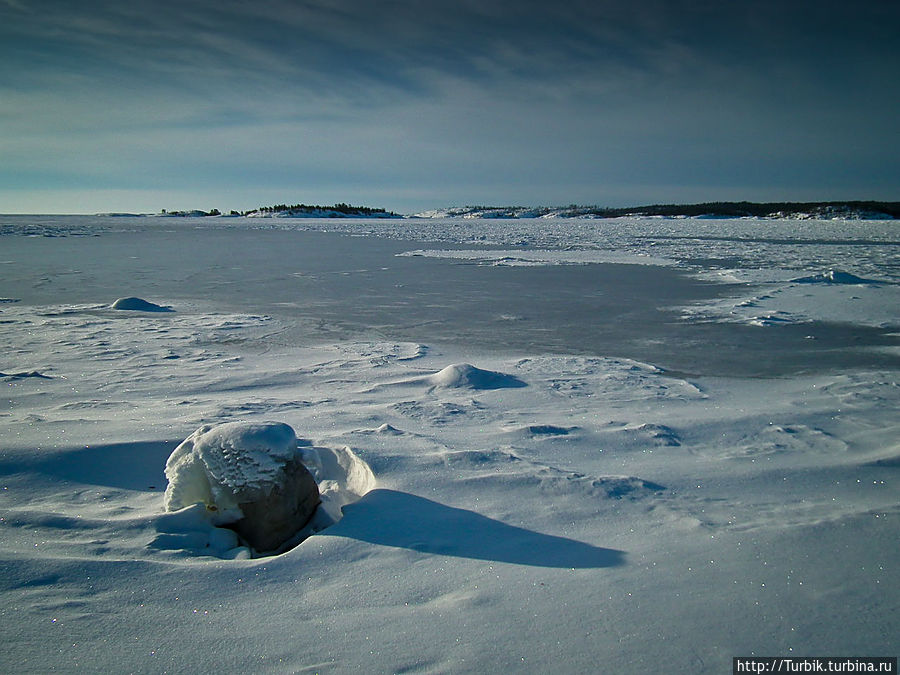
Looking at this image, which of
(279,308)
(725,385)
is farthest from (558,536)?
(279,308)

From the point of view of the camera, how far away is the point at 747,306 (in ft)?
27.0

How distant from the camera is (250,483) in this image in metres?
2.57

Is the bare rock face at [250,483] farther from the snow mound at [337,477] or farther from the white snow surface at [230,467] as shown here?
the snow mound at [337,477]

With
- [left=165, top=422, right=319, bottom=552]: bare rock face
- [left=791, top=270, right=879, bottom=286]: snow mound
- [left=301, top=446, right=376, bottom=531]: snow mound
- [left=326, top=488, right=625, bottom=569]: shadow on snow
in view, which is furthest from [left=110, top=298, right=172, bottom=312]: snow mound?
[left=791, top=270, right=879, bottom=286]: snow mound

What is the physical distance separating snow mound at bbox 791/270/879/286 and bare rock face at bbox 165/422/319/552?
10581mm

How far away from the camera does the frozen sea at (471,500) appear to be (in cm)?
185

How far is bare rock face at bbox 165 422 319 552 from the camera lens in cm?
254

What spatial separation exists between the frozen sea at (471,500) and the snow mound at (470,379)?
3cm

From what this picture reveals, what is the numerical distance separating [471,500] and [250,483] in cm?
97

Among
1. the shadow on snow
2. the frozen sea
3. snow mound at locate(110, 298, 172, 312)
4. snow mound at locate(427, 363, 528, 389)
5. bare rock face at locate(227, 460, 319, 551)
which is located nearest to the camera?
the frozen sea

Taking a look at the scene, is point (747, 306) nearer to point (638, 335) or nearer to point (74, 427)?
point (638, 335)

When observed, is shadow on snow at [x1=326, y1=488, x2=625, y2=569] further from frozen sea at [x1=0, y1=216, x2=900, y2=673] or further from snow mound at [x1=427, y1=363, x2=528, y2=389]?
snow mound at [x1=427, y1=363, x2=528, y2=389]

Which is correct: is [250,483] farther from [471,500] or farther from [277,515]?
[471,500]

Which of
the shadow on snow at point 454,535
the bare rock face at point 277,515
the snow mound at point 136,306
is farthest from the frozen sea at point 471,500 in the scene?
the snow mound at point 136,306
